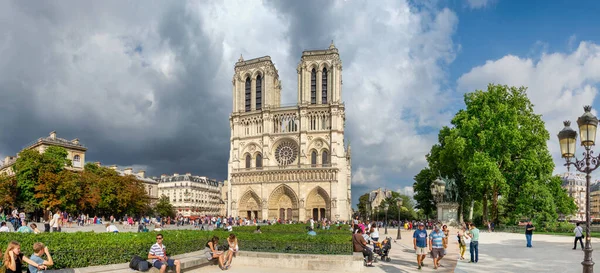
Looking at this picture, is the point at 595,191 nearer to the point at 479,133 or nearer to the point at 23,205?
the point at 479,133

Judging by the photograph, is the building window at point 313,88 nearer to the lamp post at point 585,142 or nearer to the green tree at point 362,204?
the green tree at point 362,204

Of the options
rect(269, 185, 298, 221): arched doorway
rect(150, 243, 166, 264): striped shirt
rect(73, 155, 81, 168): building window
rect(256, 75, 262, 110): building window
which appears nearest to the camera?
rect(150, 243, 166, 264): striped shirt

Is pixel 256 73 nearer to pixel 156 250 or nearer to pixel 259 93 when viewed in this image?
pixel 259 93

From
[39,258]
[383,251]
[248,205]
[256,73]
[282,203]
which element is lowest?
[248,205]

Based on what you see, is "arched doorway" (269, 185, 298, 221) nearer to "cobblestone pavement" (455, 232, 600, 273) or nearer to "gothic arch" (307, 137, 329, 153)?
"gothic arch" (307, 137, 329, 153)

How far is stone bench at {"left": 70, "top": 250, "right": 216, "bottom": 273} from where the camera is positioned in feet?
31.5

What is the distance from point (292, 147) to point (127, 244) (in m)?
53.2

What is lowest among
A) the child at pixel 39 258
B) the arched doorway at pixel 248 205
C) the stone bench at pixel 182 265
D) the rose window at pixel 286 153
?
the arched doorway at pixel 248 205

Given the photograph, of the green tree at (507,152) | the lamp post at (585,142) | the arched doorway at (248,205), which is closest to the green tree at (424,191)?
the green tree at (507,152)

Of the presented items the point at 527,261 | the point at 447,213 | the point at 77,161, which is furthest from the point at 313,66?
the point at 527,261

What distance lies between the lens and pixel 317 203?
61.2 metres

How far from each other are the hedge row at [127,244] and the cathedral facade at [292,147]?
4566 cm

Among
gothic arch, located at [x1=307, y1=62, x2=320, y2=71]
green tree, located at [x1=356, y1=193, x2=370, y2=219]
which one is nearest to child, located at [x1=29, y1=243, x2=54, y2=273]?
gothic arch, located at [x1=307, y1=62, x2=320, y2=71]

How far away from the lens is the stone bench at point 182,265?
31.5 ft
